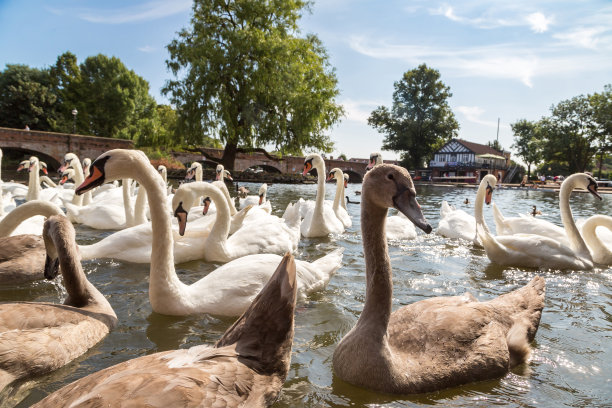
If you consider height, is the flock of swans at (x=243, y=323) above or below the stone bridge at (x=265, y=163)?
below

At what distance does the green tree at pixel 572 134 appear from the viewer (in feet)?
169

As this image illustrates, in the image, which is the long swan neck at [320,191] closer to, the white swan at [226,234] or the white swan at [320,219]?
the white swan at [320,219]

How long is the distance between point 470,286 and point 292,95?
22.9 m

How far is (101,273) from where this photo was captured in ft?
16.8

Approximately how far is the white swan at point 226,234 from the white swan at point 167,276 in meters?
0.96

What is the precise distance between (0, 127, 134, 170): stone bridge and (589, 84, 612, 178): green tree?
1996 inches

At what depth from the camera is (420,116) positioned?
60000 mm

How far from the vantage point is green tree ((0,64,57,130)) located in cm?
→ 4722

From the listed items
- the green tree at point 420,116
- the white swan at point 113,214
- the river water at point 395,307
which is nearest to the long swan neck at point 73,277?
the river water at point 395,307

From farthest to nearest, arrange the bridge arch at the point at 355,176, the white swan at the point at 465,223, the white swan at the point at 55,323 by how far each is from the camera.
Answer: the bridge arch at the point at 355,176, the white swan at the point at 465,223, the white swan at the point at 55,323

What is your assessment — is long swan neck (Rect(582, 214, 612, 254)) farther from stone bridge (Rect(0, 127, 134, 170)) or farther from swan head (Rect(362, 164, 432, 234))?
stone bridge (Rect(0, 127, 134, 170))

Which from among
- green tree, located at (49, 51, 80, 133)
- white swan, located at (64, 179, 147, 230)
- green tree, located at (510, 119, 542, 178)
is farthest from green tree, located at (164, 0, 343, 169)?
green tree, located at (510, 119, 542, 178)

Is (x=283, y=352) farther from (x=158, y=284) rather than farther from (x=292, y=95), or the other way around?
(x=292, y=95)

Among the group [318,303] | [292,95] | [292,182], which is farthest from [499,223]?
[292,182]
